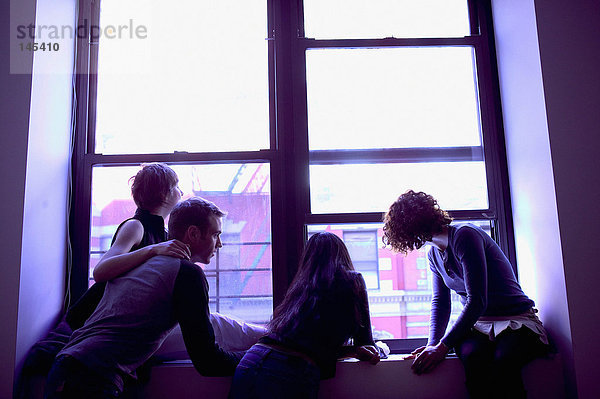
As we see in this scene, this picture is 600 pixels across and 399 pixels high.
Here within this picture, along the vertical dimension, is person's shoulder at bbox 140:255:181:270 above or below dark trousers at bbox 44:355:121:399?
above

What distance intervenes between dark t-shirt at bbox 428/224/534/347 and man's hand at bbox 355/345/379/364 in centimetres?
32

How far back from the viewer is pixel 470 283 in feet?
7.13

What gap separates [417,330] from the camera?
270 centimetres

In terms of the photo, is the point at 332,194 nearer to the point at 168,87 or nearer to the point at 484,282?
the point at 484,282

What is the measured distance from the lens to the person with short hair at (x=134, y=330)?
5.09 ft

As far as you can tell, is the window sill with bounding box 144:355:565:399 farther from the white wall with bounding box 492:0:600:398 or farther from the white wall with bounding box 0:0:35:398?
the white wall with bounding box 0:0:35:398

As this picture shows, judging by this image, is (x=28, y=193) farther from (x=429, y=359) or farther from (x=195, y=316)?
(x=429, y=359)

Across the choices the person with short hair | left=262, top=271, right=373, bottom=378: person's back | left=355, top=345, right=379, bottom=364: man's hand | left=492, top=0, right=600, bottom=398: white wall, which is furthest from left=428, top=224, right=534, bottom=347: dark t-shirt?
the person with short hair

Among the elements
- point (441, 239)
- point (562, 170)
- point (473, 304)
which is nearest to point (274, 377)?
point (473, 304)

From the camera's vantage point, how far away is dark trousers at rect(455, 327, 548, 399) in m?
2.09

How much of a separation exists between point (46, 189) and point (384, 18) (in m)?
2.18

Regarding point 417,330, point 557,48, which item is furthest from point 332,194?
point 557,48

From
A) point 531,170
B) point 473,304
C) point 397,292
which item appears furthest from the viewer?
point 397,292

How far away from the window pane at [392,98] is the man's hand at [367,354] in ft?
3.79
